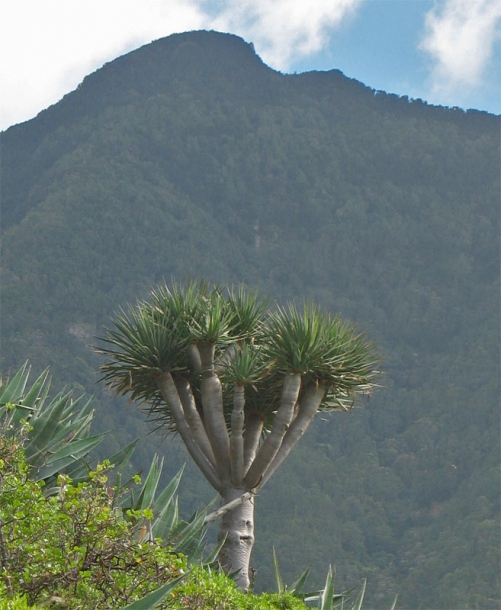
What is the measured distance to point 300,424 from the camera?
10734 millimetres

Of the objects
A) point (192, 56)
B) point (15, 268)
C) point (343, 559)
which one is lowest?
point (343, 559)

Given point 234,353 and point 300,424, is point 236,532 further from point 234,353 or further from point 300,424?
point 234,353

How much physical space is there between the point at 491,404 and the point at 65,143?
6521 centimetres

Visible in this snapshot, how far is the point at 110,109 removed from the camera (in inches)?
5039

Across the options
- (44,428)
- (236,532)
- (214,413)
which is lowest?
(236,532)

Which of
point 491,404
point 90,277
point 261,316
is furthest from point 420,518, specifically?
point 261,316

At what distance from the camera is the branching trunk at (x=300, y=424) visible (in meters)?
10.6

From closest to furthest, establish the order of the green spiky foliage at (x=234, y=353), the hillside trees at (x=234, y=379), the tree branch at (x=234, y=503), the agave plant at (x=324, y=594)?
the agave plant at (x=324, y=594) → the tree branch at (x=234, y=503) → the hillside trees at (x=234, y=379) → the green spiky foliage at (x=234, y=353)

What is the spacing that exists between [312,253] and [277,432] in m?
106

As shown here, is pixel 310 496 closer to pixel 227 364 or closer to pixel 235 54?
pixel 227 364

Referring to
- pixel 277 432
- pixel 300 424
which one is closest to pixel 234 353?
pixel 300 424

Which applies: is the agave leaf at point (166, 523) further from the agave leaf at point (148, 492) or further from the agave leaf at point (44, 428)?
the agave leaf at point (44, 428)

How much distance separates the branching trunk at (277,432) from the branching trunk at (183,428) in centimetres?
36

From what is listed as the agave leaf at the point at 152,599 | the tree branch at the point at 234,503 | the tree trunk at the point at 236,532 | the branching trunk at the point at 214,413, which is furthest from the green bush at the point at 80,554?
the branching trunk at the point at 214,413
